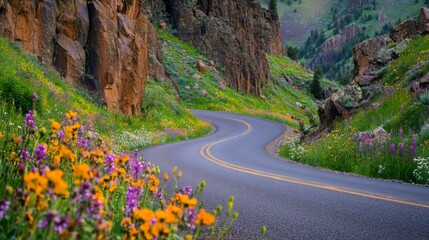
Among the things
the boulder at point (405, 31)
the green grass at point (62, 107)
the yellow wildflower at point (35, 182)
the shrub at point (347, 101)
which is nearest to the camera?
the yellow wildflower at point (35, 182)

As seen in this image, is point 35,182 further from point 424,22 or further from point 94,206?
point 424,22

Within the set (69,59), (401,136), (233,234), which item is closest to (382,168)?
(401,136)

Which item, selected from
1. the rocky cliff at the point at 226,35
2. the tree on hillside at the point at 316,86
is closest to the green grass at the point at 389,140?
the rocky cliff at the point at 226,35

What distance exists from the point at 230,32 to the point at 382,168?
4911cm

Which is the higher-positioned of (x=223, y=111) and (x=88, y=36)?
(x=88, y=36)

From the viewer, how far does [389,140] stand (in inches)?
455

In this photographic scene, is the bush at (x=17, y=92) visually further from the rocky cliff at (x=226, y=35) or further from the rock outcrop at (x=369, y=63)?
the rocky cliff at (x=226, y=35)

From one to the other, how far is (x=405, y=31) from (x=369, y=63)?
3091 millimetres

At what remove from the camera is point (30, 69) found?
1422cm

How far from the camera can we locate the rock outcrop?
1847 cm

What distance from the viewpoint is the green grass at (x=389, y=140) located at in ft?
33.4

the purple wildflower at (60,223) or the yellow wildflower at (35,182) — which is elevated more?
the yellow wildflower at (35,182)

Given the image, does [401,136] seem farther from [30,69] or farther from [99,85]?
[99,85]

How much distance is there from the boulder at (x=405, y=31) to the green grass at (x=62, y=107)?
13726 mm
